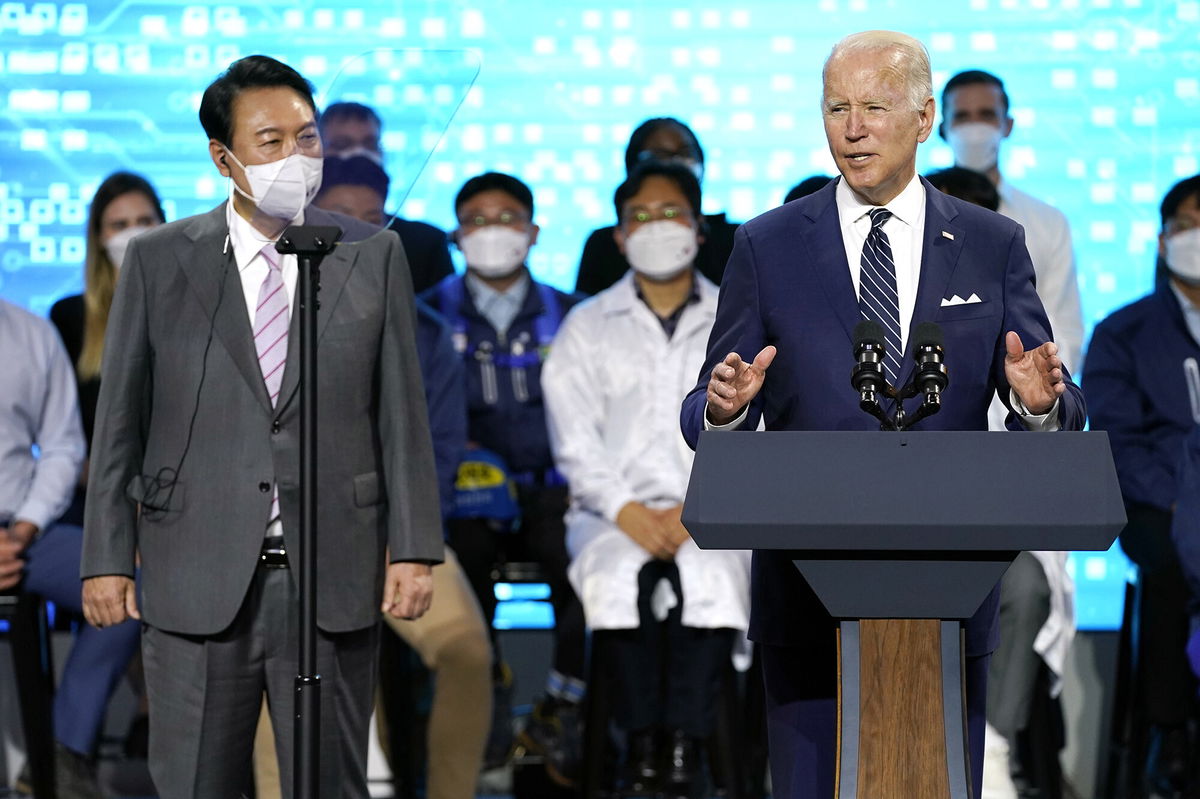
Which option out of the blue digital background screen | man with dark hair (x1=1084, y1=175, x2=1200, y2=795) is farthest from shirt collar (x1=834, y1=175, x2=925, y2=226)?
the blue digital background screen

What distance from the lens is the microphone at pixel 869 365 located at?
2176 millimetres

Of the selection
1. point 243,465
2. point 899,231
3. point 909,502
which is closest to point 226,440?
point 243,465

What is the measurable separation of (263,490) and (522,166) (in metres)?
3.12

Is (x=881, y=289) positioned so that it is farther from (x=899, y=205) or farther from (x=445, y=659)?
(x=445, y=659)

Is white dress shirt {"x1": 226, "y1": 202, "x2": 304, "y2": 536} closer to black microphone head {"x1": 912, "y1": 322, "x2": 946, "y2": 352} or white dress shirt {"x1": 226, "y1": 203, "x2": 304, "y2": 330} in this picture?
white dress shirt {"x1": 226, "y1": 203, "x2": 304, "y2": 330}

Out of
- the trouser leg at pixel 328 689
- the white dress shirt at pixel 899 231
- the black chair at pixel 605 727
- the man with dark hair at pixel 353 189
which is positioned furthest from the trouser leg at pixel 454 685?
the white dress shirt at pixel 899 231

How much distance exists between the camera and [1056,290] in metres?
5.25

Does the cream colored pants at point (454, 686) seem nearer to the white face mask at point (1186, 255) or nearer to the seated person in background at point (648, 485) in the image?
the seated person in background at point (648, 485)

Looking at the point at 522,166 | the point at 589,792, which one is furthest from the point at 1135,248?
the point at 589,792

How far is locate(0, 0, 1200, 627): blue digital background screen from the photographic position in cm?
589

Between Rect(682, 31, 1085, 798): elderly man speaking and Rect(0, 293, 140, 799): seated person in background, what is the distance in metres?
2.75

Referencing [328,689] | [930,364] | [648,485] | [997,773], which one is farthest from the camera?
[648,485]

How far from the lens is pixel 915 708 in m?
2.21

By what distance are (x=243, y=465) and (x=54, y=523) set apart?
82.2 inches
